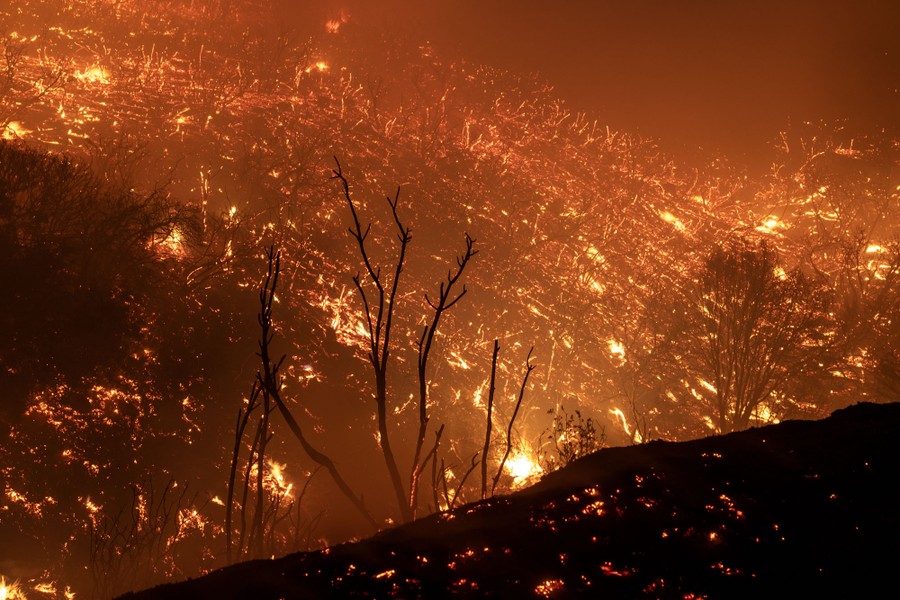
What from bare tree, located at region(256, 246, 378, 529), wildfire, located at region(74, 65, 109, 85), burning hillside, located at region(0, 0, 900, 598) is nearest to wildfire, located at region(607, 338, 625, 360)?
burning hillside, located at region(0, 0, 900, 598)

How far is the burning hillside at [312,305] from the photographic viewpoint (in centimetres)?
2614

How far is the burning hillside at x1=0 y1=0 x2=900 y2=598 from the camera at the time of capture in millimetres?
26141

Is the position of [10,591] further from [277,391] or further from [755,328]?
[755,328]

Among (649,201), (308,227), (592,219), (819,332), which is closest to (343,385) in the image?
(308,227)

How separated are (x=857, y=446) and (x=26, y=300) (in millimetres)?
28771

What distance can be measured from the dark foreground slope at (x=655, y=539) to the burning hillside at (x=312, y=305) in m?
3.39

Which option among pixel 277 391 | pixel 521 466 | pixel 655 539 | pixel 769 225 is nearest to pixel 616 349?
pixel 521 466

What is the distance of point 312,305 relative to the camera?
145 ft

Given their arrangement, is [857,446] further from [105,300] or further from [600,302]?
[600,302]

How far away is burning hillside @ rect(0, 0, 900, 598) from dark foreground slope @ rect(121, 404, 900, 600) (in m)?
3.39

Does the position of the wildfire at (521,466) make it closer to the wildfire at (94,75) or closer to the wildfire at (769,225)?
the wildfire at (769,225)

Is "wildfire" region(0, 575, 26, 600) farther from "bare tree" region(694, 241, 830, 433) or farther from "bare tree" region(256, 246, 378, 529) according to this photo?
"bare tree" region(694, 241, 830, 433)

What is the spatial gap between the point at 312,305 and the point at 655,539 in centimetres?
4225

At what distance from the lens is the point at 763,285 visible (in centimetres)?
3919
